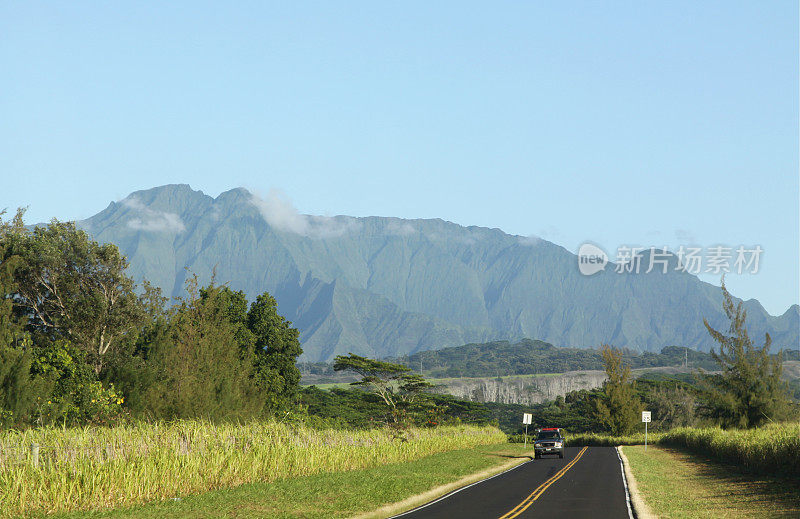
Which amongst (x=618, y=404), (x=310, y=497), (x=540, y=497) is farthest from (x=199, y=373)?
(x=618, y=404)

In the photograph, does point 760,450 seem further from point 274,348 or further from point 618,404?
point 618,404

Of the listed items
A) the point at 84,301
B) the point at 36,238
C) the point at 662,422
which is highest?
the point at 36,238

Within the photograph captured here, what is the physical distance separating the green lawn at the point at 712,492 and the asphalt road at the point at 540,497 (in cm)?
126

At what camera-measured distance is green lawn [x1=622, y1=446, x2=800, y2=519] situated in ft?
82.3

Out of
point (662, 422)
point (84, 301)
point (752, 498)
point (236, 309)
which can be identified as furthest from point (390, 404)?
point (662, 422)

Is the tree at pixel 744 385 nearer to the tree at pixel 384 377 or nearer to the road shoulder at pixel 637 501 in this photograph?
the tree at pixel 384 377

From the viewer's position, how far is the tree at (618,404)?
89750 millimetres

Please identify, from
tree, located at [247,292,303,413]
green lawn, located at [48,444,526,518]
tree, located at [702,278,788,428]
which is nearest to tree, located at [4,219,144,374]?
tree, located at [247,292,303,413]

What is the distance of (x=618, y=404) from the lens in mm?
90062

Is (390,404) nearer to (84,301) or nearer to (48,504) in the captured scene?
(84,301)

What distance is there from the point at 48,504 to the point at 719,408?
192 ft

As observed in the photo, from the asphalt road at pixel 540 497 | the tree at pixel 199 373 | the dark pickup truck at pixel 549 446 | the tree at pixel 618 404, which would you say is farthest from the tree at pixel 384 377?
the tree at pixel 618 404

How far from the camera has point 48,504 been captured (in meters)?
20.0

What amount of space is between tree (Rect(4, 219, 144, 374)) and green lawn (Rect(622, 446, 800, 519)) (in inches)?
1621
